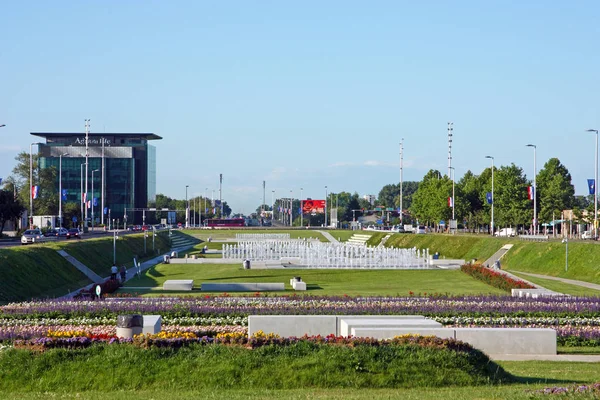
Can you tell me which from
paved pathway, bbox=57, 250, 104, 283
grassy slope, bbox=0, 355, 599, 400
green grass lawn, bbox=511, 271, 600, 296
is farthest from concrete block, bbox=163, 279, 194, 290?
grassy slope, bbox=0, 355, 599, 400

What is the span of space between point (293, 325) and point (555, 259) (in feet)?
130

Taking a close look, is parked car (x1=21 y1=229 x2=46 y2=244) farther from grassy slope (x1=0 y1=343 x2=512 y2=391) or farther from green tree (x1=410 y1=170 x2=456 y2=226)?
grassy slope (x1=0 y1=343 x2=512 y2=391)

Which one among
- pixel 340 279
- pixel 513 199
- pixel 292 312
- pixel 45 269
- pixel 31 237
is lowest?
pixel 340 279

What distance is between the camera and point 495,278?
155 ft

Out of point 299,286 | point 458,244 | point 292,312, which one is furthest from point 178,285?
point 458,244

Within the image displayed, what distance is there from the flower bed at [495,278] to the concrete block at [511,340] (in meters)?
20.7

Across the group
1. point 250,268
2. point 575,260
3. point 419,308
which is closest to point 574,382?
point 419,308

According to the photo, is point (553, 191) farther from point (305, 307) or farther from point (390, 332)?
point (390, 332)

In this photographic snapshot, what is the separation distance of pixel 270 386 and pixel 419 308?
1435cm

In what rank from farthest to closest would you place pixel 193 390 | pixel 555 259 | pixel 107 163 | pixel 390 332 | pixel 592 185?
1. pixel 107 163
2. pixel 592 185
3. pixel 555 259
4. pixel 390 332
5. pixel 193 390

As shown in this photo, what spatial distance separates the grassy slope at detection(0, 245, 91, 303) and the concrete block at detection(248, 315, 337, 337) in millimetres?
17802

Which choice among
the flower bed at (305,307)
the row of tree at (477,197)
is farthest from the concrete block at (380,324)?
the row of tree at (477,197)

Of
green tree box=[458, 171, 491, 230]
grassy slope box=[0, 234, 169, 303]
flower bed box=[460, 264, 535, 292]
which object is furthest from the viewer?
green tree box=[458, 171, 491, 230]

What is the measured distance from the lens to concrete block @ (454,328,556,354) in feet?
68.9
